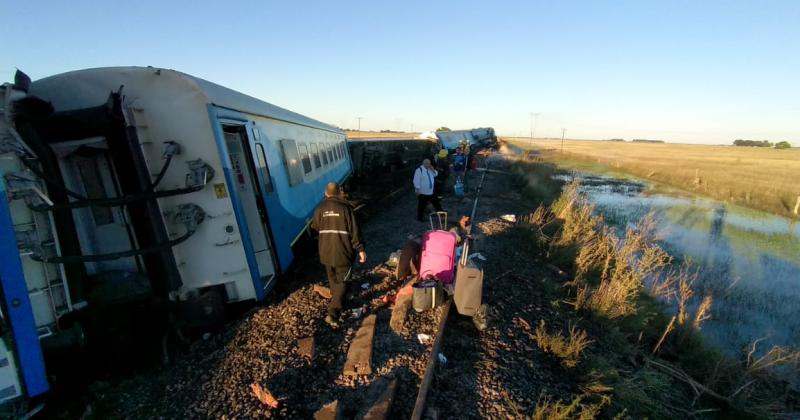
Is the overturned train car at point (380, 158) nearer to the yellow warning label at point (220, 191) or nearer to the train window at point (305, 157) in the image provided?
the train window at point (305, 157)

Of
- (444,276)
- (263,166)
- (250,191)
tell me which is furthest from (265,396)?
(263,166)

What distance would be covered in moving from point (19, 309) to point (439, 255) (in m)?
4.53

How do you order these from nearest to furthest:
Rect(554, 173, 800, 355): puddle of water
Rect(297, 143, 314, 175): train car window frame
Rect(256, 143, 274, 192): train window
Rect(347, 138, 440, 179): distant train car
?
Rect(256, 143, 274, 192): train window → Rect(554, 173, 800, 355): puddle of water → Rect(297, 143, 314, 175): train car window frame → Rect(347, 138, 440, 179): distant train car

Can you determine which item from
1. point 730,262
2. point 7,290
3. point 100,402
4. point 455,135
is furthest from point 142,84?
point 455,135

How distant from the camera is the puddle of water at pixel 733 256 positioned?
710 cm

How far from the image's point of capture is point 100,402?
3.67 metres

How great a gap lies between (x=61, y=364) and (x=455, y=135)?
3822 cm

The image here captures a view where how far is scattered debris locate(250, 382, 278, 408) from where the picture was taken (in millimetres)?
3439

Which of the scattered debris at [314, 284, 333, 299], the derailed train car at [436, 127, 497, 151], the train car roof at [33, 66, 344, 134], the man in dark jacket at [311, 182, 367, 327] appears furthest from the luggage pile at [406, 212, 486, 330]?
the derailed train car at [436, 127, 497, 151]

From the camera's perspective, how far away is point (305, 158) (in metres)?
9.10

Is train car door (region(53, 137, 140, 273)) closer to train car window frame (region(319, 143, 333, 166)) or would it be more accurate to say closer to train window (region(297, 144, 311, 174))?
train window (region(297, 144, 311, 174))

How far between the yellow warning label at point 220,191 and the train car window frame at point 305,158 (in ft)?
13.5

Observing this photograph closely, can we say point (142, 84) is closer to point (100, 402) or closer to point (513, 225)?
point (100, 402)

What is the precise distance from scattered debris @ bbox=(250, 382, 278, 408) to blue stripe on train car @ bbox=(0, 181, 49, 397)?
6.48 feet
